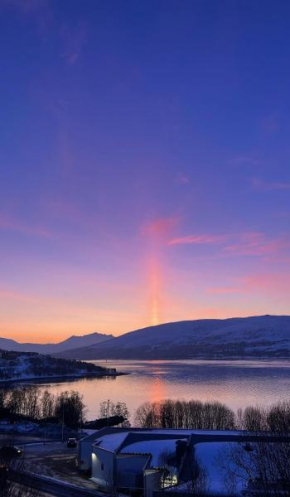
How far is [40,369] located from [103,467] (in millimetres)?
134531

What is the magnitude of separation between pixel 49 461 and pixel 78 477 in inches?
161

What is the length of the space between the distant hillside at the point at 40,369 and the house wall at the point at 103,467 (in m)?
110

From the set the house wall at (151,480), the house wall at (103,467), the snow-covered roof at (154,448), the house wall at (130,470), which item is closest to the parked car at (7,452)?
the house wall at (103,467)

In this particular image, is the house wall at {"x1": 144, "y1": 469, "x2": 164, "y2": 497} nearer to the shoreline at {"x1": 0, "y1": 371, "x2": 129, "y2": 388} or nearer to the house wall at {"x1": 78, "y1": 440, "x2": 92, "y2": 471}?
the house wall at {"x1": 78, "y1": 440, "x2": 92, "y2": 471}

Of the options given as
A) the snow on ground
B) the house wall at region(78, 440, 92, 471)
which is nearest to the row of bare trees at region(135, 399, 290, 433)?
the house wall at region(78, 440, 92, 471)

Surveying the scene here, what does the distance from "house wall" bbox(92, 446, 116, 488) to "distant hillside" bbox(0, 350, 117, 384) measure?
360ft

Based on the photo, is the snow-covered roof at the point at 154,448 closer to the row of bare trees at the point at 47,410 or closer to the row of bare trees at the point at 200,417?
the row of bare trees at the point at 200,417

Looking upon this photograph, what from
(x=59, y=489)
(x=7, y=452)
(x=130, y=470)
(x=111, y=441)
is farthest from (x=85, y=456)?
(x=7, y=452)

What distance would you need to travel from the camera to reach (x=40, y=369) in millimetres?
155250

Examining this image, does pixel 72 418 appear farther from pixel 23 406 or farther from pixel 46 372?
pixel 46 372

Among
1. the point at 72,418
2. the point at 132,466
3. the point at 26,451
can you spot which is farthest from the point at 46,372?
the point at 132,466

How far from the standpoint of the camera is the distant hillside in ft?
470

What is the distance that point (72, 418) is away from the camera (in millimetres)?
55375

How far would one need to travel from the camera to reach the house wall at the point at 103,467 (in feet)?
84.4
